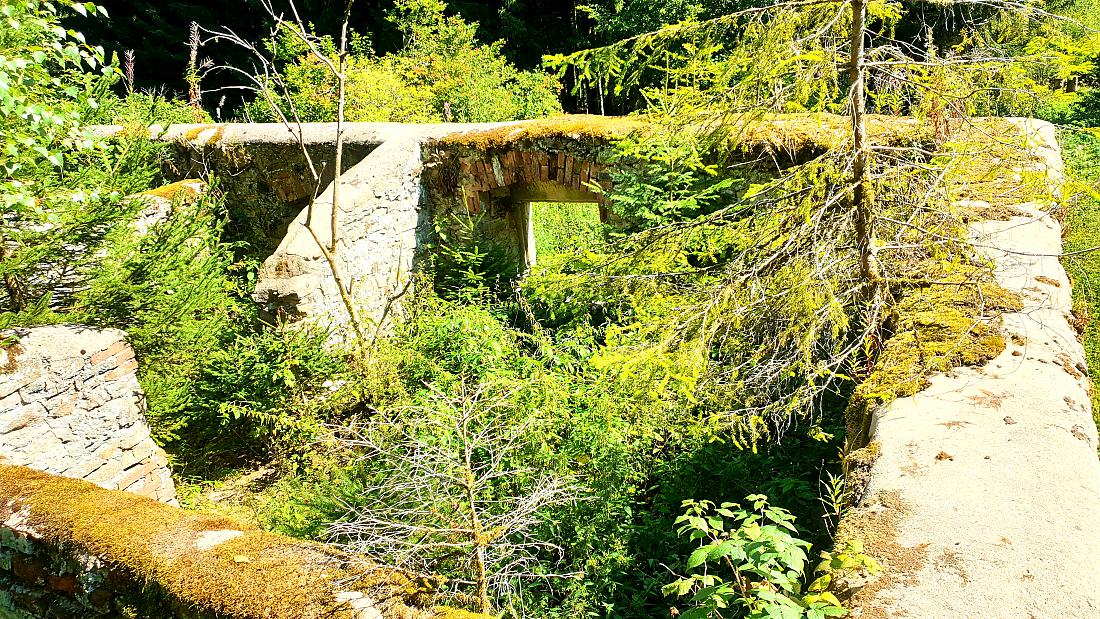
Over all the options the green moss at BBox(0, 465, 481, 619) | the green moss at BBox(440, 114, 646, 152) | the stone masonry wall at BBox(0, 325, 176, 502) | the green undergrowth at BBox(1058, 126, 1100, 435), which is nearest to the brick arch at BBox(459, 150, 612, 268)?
the green moss at BBox(440, 114, 646, 152)

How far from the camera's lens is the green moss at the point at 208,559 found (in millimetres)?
2279

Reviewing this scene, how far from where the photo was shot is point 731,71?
10.3ft

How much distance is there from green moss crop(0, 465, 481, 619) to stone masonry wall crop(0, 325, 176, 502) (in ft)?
6.02

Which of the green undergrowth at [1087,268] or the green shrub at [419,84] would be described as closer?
the green undergrowth at [1087,268]

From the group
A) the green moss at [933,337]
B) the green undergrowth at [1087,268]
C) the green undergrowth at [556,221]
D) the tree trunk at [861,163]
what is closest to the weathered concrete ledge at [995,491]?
the green moss at [933,337]

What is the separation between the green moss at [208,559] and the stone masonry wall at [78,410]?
6.02 feet

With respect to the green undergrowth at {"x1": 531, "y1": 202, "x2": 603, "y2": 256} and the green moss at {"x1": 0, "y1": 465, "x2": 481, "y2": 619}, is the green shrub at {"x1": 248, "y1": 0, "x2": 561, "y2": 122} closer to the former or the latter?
the green undergrowth at {"x1": 531, "y1": 202, "x2": 603, "y2": 256}

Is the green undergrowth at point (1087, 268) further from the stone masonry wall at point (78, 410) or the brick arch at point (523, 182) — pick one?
the stone masonry wall at point (78, 410)

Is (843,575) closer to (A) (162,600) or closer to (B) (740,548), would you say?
(B) (740,548)

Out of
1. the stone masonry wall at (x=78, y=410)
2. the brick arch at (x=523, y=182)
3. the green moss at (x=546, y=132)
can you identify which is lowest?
the stone masonry wall at (x=78, y=410)

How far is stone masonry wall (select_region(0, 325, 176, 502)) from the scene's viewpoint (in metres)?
4.41

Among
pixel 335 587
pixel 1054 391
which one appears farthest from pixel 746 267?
pixel 335 587

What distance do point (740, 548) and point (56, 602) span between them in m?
2.59

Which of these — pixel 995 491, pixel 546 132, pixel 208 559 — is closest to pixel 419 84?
pixel 546 132
